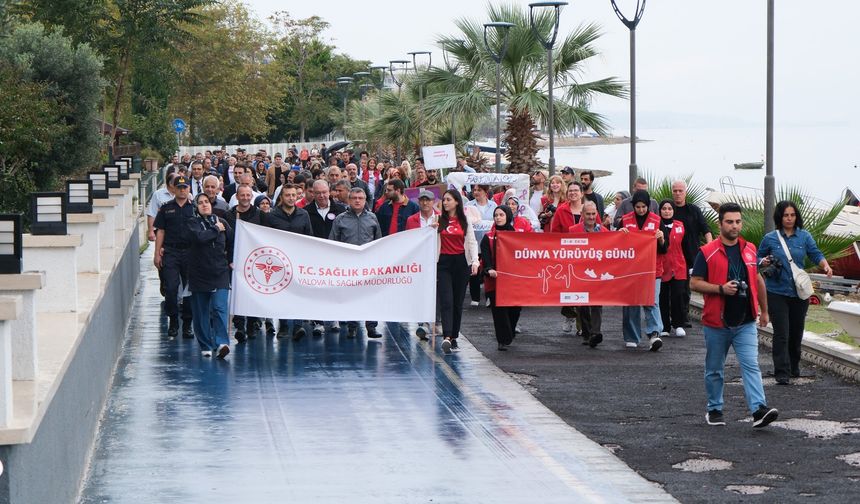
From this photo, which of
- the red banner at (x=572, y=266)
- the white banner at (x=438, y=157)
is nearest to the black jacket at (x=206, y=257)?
the red banner at (x=572, y=266)

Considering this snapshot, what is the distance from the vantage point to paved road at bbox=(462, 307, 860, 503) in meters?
9.09

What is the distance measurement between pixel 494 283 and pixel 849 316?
428cm

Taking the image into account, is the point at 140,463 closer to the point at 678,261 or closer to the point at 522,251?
the point at 522,251

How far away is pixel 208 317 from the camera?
47.6 ft

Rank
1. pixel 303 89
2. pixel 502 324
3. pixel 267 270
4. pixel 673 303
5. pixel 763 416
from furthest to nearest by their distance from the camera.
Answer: pixel 303 89, pixel 673 303, pixel 502 324, pixel 267 270, pixel 763 416

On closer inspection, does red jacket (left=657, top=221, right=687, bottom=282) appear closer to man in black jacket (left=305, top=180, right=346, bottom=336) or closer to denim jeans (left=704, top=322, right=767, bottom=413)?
man in black jacket (left=305, top=180, right=346, bottom=336)

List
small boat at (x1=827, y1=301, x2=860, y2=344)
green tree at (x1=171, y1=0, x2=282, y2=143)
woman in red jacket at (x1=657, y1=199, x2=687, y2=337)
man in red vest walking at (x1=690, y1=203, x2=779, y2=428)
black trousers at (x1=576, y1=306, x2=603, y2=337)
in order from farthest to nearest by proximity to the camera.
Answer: green tree at (x1=171, y1=0, x2=282, y2=143) < woman in red jacket at (x1=657, y1=199, x2=687, y2=337) < black trousers at (x1=576, y1=306, x2=603, y2=337) < small boat at (x1=827, y1=301, x2=860, y2=344) < man in red vest walking at (x1=690, y1=203, x2=779, y2=428)

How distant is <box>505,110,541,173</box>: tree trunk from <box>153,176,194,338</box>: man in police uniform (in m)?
20.7

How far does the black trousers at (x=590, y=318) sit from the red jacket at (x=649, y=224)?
0.82 meters

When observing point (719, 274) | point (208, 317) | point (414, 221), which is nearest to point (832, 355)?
point (719, 274)

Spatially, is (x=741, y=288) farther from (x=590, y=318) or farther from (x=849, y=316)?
(x=590, y=318)

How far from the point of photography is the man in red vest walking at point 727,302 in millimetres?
10891

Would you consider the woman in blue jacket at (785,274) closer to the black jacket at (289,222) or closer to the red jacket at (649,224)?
the red jacket at (649,224)

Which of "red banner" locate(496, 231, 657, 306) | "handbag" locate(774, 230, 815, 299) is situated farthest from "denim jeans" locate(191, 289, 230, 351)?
"handbag" locate(774, 230, 815, 299)
